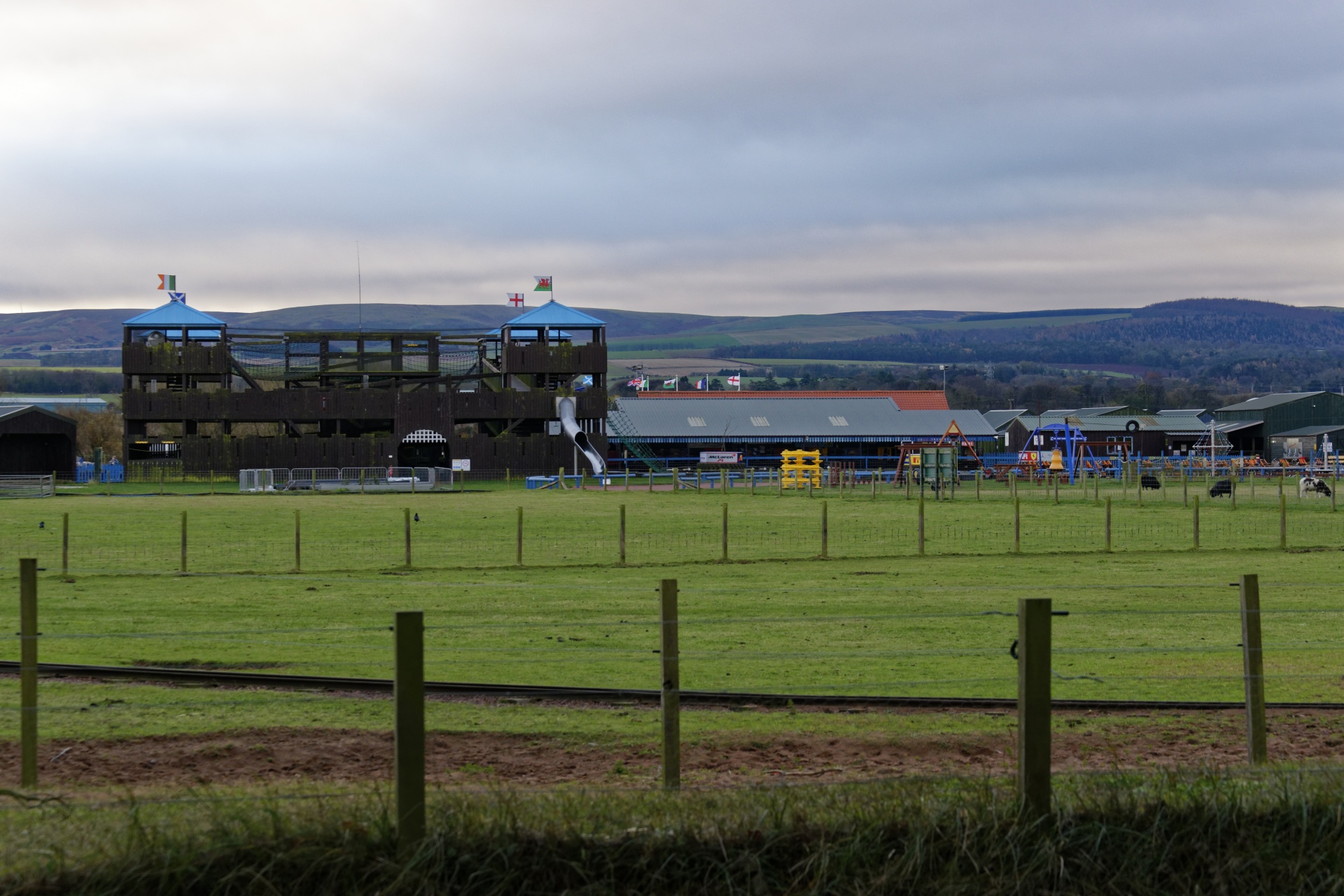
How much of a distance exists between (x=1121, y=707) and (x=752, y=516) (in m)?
27.9

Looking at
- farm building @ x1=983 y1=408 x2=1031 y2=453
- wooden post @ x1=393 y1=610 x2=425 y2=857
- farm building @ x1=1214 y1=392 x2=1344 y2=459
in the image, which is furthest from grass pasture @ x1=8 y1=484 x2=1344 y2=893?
farm building @ x1=1214 y1=392 x2=1344 y2=459

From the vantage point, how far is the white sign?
8531cm

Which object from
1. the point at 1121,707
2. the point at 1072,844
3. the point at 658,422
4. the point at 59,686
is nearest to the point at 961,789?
the point at 1072,844

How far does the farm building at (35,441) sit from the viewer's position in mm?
70500

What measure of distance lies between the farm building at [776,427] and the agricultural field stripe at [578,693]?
7523 centimetres

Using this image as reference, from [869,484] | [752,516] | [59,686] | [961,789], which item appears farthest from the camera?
[869,484]

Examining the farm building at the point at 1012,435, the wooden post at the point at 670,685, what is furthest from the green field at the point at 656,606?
the farm building at the point at 1012,435

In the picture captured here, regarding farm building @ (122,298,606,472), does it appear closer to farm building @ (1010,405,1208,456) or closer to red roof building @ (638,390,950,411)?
red roof building @ (638,390,950,411)

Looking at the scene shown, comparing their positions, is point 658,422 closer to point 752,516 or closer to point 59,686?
point 752,516

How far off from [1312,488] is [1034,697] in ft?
154

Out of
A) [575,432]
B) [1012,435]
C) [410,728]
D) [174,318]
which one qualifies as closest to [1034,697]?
[410,728]

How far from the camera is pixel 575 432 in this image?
77.1m

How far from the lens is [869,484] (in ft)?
210

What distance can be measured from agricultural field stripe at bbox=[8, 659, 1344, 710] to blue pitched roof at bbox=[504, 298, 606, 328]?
69.6 metres
